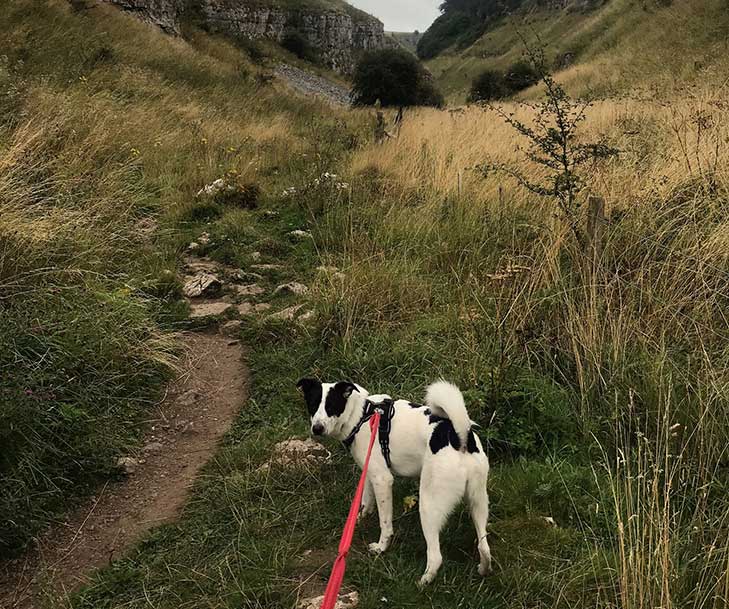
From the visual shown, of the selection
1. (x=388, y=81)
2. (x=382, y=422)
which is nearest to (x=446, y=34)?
(x=388, y=81)

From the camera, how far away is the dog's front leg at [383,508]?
7.82 ft

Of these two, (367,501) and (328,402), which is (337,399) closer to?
(328,402)

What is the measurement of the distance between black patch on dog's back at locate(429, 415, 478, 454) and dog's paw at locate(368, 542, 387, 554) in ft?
1.69

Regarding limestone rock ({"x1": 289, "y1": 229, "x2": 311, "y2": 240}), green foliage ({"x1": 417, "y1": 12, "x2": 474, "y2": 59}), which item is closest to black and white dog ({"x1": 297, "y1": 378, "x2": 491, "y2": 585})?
limestone rock ({"x1": 289, "y1": 229, "x2": 311, "y2": 240})

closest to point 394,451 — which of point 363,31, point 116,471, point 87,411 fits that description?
point 116,471

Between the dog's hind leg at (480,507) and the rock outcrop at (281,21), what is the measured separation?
2384 centimetres

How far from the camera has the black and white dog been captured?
6.95 feet

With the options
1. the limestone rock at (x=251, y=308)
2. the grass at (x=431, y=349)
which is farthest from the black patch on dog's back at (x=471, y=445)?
the limestone rock at (x=251, y=308)

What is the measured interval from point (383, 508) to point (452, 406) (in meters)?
0.61

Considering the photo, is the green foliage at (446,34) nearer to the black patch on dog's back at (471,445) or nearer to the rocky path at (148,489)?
the rocky path at (148,489)

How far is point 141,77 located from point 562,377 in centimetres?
1222

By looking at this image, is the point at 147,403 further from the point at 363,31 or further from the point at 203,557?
the point at 363,31

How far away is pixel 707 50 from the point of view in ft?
53.1

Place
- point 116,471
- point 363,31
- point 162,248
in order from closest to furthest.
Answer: point 116,471, point 162,248, point 363,31
